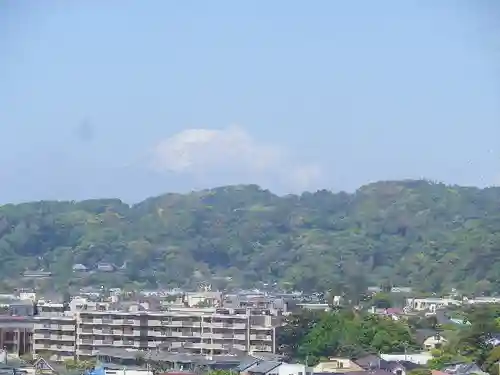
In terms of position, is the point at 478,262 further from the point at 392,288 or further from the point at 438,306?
the point at 438,306

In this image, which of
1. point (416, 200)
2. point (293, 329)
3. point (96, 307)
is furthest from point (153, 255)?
point (293, 329)

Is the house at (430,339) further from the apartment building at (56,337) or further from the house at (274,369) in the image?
the apartment building at (56,337)

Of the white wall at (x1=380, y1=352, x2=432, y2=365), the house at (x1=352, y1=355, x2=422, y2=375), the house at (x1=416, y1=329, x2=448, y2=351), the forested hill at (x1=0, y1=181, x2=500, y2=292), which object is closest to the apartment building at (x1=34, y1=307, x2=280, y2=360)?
the house at (x1=416, y1=329, x2=448, y2=351)

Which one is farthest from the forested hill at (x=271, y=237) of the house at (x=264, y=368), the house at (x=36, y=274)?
the house at (x=264, y=368)

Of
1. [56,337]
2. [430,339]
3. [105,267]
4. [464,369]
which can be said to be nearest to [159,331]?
[56,337]

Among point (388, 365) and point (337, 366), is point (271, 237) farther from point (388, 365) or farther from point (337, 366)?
point (388, 365)

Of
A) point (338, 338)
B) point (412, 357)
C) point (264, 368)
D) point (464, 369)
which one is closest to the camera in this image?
point (464, 369)

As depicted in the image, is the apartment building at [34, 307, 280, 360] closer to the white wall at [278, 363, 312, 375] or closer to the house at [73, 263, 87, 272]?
the white wall at [278, 363, 312, 375]
